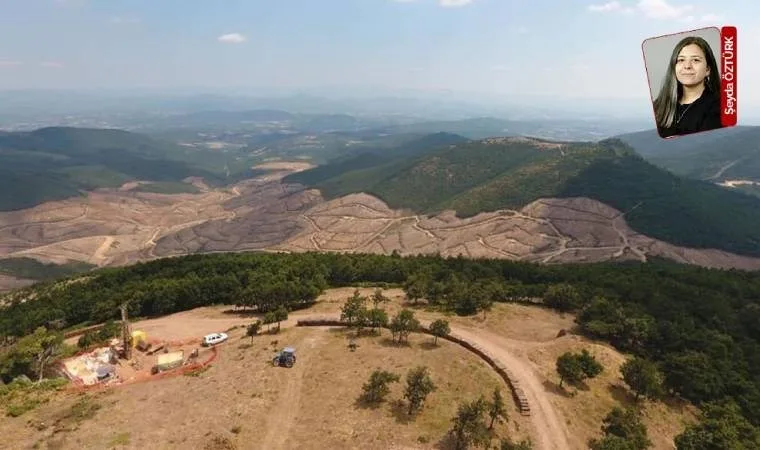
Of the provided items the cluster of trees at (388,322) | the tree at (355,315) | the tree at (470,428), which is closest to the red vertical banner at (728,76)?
the tree at (470,428)

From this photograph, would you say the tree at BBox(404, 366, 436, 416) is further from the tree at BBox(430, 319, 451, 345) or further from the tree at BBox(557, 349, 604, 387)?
the tree at BBox(557, 349, 604, 387)

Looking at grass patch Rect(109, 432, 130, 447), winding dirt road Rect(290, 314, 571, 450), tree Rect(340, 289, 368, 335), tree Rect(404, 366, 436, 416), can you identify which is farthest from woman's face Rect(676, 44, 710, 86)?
tree Rect(340, 289, 368, 335)

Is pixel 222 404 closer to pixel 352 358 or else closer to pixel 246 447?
pixel 246 447

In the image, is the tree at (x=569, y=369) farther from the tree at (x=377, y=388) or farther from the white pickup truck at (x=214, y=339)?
the white pickup truck at (x=214, y=339)

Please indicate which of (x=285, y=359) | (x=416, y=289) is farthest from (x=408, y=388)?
(x=416, y=289)

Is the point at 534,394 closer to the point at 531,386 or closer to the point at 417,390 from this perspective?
the point at 531,386
